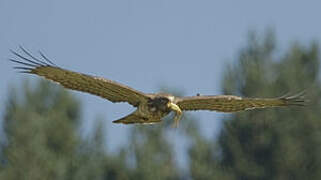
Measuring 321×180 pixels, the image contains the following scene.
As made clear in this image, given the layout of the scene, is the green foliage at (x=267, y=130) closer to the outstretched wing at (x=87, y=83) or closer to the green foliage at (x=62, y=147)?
the green foliage at (x=62, y=147)

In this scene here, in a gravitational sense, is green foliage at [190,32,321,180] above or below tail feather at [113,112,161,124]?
above

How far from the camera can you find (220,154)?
94.7 feet

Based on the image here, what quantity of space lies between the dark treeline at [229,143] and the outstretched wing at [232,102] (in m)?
12.2

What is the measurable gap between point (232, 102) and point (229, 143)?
13979mm

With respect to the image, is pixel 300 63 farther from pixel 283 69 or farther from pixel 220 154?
pixel 220 154

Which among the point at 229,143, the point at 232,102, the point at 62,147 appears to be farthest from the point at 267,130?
the point at 232,102

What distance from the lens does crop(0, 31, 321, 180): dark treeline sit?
27.6 m

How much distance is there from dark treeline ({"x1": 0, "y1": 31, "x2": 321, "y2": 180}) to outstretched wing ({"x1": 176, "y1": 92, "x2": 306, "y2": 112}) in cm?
1216

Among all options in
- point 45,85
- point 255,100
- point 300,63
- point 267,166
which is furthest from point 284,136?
point 255,100

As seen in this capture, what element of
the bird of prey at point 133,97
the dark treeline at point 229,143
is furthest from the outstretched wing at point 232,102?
the dark treeline at point 229,143

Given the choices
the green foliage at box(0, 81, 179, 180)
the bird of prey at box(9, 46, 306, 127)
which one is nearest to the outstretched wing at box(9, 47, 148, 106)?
the bird of prey at box(9, 46, 306, 127)

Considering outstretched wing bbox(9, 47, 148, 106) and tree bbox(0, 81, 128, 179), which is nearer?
outstretched wing bbox(9, 47, 148, 106)

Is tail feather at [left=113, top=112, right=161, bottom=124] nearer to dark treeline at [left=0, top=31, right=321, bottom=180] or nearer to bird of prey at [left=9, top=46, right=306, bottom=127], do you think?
bird of prey at [left=9, top=46, right=306, bottom=127]

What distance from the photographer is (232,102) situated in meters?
14.8
